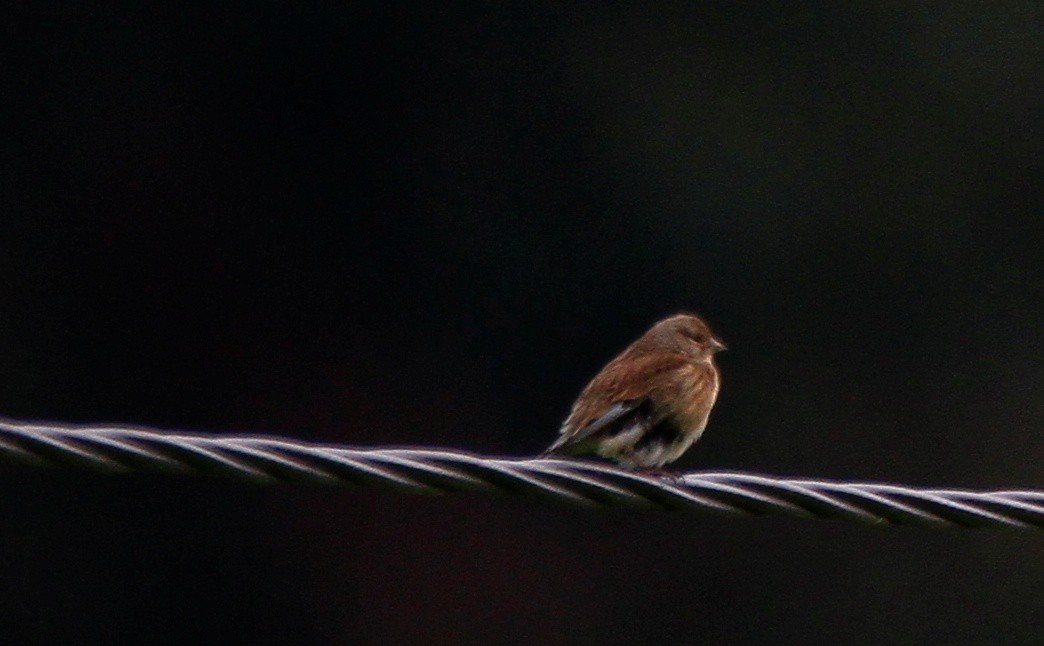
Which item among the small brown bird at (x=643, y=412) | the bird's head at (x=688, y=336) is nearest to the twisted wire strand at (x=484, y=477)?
the small brown bird at (x=643, y=412)

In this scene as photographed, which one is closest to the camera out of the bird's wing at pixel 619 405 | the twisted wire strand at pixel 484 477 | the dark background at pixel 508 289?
the twisted wire strand at pixel 484 477

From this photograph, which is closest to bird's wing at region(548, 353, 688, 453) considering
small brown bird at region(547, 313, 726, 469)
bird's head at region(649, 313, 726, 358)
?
small brown bird at region(547, 313, 726, 469)

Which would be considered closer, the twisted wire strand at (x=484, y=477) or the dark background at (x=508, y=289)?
the twisted wire strand at (x=484, y=477)

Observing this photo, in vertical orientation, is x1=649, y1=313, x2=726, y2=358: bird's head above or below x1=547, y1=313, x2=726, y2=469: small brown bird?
above

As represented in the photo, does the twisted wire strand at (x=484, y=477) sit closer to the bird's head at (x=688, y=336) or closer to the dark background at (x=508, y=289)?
the bird's head at (x=688, y=336)

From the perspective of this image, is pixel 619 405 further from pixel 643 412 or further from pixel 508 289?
pixel 508 289

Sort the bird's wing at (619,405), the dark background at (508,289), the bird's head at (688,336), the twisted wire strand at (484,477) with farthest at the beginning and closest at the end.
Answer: the dark background at (508,289)
the bird's head at (688,336)
the bird's wing at (619,405)
the twisted wire strand at (484,477)

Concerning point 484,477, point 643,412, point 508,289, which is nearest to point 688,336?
point 643,412

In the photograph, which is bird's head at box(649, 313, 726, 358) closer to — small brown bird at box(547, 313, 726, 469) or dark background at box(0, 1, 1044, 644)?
small brown bird at box(547, 313, 726, 469)
